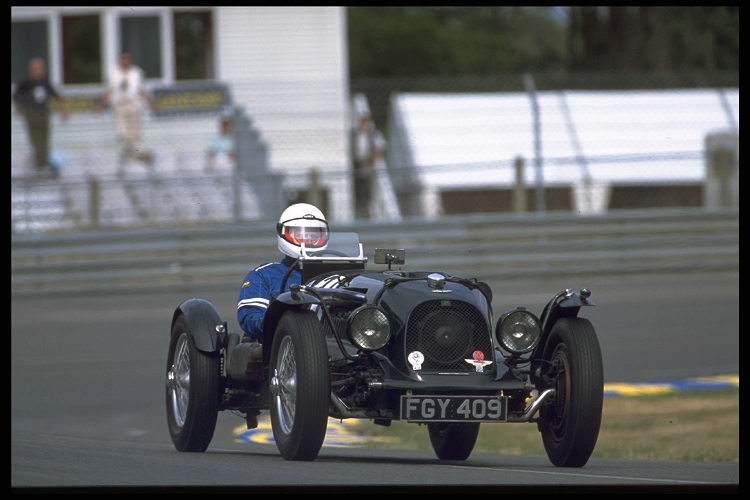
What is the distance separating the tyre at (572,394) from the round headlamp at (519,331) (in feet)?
0.48

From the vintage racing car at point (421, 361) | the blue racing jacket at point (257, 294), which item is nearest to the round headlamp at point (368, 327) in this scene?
the vintage racing car at point (421, 361)

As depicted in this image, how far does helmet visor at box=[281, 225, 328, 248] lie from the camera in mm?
7434

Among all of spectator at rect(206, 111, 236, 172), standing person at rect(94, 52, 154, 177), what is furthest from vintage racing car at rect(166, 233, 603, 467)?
standing person at rect(94, 52, 154, 177)

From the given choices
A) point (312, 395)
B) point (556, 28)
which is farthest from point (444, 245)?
point (556, 28)

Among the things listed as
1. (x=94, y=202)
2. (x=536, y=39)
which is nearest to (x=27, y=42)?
(x=94, y=202)

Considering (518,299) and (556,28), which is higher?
(556,28)

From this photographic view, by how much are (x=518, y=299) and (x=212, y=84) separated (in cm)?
860

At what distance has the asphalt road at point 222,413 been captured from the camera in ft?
19.5

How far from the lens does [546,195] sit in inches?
872
